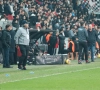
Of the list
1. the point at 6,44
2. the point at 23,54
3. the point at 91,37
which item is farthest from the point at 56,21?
the point at 23,54

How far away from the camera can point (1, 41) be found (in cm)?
2667

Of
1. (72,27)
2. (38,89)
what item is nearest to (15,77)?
(38,89)

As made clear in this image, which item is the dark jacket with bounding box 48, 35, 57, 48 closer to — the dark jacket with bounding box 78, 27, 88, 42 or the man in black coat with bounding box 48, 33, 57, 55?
the man in black coat with bounding box 48, 33, 57, 55

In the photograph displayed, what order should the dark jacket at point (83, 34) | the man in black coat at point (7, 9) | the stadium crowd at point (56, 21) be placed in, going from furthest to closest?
the man in black coat at point (7, 9) → the stadium crowd at point (56, 21) → the dark jacket at point (83, 34)

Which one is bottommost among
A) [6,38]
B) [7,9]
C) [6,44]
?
[6,44]

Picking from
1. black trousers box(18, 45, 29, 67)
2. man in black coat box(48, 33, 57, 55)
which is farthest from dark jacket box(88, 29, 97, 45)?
black trousers box(18, 45, 29, 67)

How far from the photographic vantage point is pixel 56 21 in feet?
140

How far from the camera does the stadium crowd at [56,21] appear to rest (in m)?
29.1

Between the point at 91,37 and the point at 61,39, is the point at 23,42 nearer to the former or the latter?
the point at 91,37

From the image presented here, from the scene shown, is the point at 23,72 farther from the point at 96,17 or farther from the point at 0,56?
the point at 96,17

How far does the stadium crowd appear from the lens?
1145 inches

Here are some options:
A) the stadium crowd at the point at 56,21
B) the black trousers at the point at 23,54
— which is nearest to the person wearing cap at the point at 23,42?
the black trousers at the point at 23,54

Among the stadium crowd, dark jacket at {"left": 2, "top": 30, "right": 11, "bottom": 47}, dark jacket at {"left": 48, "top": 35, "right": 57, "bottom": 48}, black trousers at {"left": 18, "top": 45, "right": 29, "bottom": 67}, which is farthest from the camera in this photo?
dark jacket at {"left": 48, "top": 35, "right": 57, "bottom": 48}

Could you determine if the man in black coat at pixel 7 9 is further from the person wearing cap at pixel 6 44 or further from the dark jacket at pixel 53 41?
the person wearing cap at pixel 6 44
